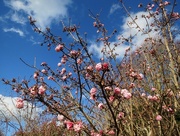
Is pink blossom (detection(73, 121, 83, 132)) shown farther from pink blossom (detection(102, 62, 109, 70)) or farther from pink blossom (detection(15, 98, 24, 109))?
pink blossom (detection(15, 98, 24, 109))

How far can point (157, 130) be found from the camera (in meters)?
3.99

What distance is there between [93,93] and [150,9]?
422 centimetres

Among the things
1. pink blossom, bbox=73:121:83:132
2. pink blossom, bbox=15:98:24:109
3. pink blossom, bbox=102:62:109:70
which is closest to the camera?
pink blossom, bbox=102:62:109:70

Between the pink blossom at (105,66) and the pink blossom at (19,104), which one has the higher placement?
the pink blossom at (19,104)

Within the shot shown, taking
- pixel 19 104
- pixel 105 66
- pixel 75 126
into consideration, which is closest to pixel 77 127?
pixel 75 126

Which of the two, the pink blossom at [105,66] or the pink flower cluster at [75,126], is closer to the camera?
the pink blossom at [105,66]

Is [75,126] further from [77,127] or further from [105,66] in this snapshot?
[105,66]

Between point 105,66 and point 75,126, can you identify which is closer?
point 105,66

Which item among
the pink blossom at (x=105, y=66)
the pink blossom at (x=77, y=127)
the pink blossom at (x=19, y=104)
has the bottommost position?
the pink blossom at (x=77, y=127)

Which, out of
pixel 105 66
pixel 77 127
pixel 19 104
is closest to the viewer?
pixel 105 66

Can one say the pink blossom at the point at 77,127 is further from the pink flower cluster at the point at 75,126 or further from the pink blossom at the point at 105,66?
the pink blossom at the point at 105,66

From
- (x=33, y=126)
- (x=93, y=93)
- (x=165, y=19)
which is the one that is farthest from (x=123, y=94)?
(x=33, y=126)

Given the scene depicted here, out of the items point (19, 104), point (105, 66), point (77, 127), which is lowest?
point (77, 127)

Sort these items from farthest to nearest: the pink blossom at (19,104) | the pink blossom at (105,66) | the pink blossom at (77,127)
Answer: the pink blossom at (19,104)
the pink blossom at (77,127)
the pink blossom at (105,66)
